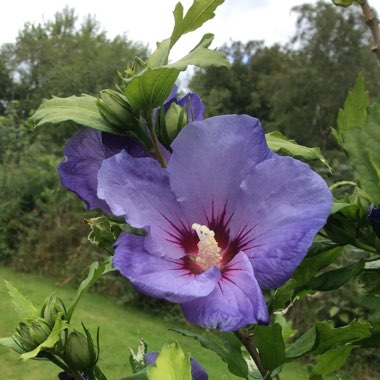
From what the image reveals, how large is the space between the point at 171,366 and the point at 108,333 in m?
4.54

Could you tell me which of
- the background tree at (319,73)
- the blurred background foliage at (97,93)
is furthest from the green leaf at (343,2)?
the background tree at (319,73)

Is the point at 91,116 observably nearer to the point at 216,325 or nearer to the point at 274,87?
the point at 216,325

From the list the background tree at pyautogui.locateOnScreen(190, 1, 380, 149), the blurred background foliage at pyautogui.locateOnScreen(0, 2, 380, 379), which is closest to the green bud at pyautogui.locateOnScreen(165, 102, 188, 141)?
the blurred background foliage at pyautogui.locateOnScreen(0, 2, 380, 379)

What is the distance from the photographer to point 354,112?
59cm

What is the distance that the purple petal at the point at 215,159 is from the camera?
50cm

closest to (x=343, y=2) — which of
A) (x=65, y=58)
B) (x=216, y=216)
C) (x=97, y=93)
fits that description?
(x=216, y=216)

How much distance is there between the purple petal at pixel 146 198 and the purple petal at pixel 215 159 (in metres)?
0.01

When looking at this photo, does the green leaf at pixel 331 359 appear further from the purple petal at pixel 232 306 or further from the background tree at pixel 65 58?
the background tree at pixel 65 58

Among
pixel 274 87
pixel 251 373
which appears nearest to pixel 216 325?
pixel 251 373

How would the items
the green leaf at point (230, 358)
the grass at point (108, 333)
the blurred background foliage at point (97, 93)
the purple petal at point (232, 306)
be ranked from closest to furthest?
the purple petal at point (232, 306)
the green leaf at point (230, 358)
the grass at point (108, 333)
the blurred background foliage at point (97, 93)

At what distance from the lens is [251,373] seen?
2.44ft

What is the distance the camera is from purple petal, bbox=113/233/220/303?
0.44 meters

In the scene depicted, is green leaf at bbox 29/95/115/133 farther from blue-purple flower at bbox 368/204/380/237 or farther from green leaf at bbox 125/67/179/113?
blue-purple flower at bbox 368/204/380/237

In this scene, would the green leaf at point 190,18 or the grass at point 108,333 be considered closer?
the green leaf at point 190,18
